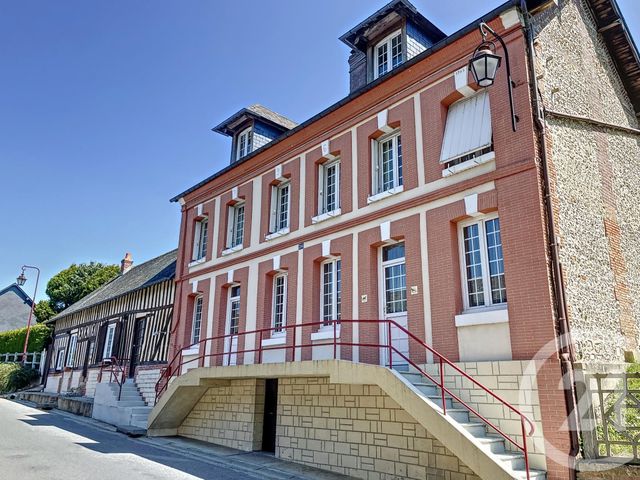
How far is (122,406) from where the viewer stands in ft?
48.6

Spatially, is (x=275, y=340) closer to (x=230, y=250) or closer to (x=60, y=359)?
(x=230, y=250)

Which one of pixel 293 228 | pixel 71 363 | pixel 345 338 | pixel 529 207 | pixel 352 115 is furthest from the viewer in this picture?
pixel 71 363

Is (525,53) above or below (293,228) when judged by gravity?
above

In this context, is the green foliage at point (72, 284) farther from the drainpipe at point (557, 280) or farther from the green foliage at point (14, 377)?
the drainpipe at point (557, 280)

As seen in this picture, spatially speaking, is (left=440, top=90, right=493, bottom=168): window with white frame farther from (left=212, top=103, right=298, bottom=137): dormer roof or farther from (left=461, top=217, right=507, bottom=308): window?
(left=212, top=103, right=298, bottom=137): dormer roof

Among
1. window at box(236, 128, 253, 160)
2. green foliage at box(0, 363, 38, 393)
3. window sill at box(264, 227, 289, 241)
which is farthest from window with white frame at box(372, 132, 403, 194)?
green foliage at box(0, 363, 38, 393)

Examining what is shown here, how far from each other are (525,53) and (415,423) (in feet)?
22.4

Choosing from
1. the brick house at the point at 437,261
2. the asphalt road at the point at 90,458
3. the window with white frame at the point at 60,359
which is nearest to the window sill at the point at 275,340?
the brick house at the point at 437,261

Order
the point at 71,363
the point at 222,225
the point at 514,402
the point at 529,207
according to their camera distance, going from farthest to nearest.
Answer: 1. the point at 71,363
2. the point at 222,225
3. the point at 529,207
4. the point at 514,402

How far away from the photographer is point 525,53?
8594 mm

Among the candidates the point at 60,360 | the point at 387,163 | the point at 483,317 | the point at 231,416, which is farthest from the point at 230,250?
the point at 60,360

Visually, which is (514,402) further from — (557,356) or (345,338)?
(345,338)

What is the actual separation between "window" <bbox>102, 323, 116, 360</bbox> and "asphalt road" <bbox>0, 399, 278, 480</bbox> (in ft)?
23.3

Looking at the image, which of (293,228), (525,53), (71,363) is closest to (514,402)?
(525,53)
